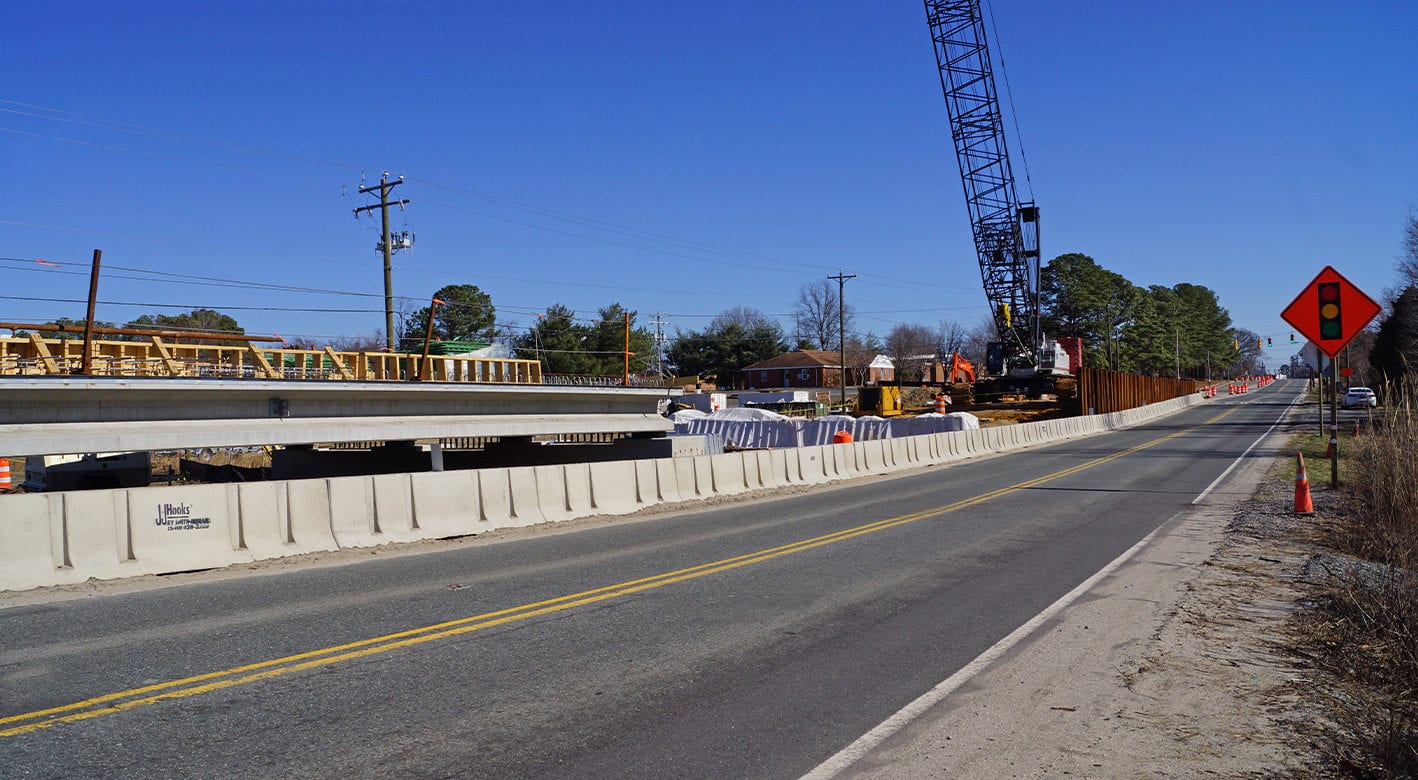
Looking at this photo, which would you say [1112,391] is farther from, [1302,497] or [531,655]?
[531,655]

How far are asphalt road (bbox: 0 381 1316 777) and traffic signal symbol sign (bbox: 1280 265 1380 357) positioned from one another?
504cm

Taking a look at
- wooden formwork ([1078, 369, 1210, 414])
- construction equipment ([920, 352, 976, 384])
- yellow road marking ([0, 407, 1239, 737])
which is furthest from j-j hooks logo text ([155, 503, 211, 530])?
construction equipment ([920, 352, 976, 384])

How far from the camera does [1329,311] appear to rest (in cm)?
1481

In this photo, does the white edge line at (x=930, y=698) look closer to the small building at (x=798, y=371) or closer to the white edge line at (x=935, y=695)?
the white edge line at (x=935, y=695)

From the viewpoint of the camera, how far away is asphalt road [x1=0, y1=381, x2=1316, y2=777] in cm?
507

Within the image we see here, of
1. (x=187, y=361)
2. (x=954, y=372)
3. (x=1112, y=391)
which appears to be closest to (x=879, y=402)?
(x=954, y=372)

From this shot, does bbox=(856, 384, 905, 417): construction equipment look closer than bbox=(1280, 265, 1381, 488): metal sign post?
No

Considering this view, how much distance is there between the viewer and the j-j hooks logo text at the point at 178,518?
11016mm

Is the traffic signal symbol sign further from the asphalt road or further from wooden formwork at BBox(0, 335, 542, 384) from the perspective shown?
wooden formwork at BBox(0, 335, 542, 384)

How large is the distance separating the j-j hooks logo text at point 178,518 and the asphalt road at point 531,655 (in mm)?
1209

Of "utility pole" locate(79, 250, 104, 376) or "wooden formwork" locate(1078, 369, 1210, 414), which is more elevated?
"utility pole" locate(79, 250, 104, 376)

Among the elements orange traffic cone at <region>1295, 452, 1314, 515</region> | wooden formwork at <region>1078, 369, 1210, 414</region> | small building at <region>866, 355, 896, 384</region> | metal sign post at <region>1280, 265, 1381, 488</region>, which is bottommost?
orange traffic cone at <region>1295, 452, 1314, 515</region>

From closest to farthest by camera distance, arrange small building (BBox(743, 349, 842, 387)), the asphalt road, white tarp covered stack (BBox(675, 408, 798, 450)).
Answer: the asphalt road → white tarp covered stack (BBox(675, 408, 798, 450)) → small building (BBox(743, 349, 842, 387))

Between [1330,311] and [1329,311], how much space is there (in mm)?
17
